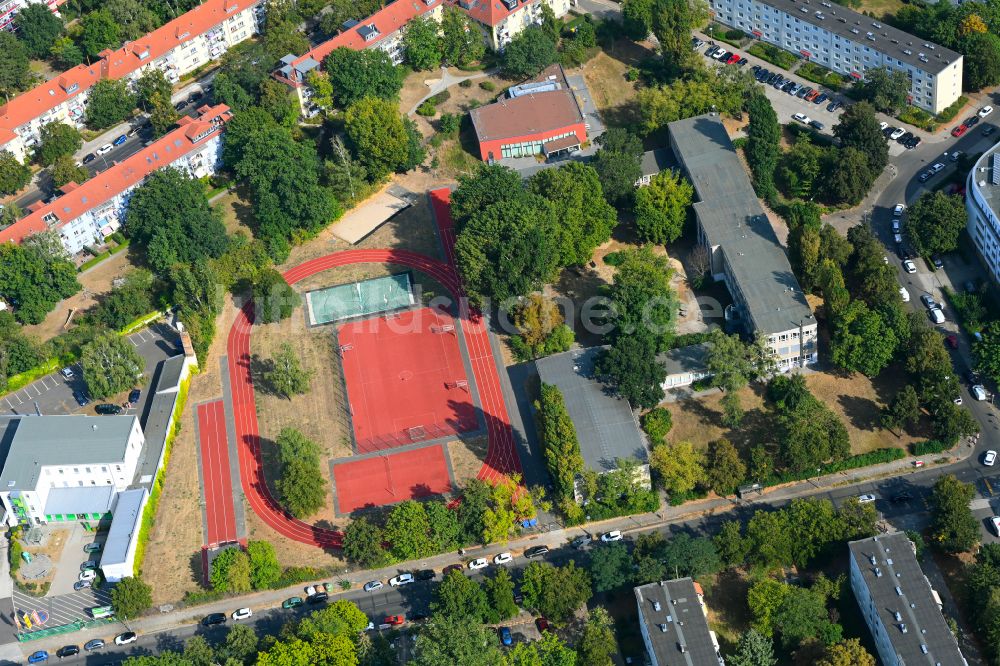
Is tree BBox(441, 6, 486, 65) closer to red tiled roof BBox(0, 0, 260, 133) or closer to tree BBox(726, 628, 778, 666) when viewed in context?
red tiled roof BBox(0, 0, 260, 133)

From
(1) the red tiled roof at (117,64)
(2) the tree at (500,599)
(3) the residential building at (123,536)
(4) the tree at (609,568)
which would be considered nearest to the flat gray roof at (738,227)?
(4) the tree at (609,568)

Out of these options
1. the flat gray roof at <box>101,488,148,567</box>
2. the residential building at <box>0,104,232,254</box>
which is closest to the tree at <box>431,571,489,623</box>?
the flat gray roof at <box>101,488,148,567</box>

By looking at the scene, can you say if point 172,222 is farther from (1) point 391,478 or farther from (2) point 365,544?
(2) point 365,544

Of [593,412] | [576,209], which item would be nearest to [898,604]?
[593,412]

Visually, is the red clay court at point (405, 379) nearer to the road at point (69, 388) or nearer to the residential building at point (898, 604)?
the road at point (69, 388)

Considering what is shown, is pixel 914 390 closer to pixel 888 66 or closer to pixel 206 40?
pixel 888 66

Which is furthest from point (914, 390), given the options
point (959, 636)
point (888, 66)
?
point (888, 66)
